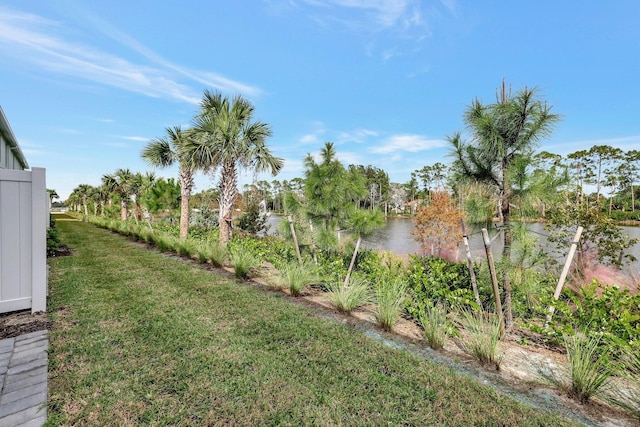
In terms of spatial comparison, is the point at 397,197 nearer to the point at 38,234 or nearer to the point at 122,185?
the point at 122,185

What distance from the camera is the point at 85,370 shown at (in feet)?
8.26

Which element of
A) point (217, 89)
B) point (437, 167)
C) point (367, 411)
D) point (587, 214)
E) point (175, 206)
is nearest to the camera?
point (367, 411)

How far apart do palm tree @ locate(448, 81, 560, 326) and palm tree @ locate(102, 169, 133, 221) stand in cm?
2807

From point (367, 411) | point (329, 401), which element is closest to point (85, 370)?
point (329, 401)

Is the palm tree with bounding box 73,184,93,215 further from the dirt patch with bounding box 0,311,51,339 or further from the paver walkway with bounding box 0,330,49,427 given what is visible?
the paver walkway with bounding box 0,330,49,427

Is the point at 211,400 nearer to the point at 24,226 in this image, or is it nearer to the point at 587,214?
the point at 24,226

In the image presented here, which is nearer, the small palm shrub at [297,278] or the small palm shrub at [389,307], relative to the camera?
the small palm shrub at [389,307]

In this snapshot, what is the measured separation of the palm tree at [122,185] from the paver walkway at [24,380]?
2524 centimetres

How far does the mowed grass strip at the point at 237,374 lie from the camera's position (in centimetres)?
202

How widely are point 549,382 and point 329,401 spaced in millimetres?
2176

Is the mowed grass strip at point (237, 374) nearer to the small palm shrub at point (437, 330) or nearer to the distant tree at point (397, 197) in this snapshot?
the small palm shrub at point (437, 330)

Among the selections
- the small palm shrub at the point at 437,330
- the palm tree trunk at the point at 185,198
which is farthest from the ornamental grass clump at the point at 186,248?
the small palm shrub at the point at 437,330

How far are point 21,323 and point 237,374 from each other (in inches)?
129

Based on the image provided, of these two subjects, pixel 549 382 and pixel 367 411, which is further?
pixel 549 382
